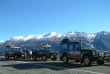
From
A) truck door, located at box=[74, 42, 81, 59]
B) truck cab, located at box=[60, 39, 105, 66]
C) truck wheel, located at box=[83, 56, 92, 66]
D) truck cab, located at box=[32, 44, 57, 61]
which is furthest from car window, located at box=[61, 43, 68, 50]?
truck cab, located at box=[32, 44, 57, 61]

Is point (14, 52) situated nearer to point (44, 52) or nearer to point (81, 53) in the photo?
point (44, 52)

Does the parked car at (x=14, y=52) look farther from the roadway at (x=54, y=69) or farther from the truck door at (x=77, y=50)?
the truck door at (x=77, y=50)

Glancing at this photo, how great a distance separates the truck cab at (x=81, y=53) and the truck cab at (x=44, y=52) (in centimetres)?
497

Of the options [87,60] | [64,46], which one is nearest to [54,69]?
[87,60]

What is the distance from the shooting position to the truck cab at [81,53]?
14508 mm

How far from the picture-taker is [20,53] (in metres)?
28.1

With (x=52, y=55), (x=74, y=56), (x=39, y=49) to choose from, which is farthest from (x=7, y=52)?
(x=74, y=56)

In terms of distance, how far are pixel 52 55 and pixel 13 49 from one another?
972 centimetres

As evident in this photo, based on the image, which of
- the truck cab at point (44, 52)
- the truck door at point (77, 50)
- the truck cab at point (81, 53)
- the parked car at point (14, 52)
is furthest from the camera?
the parked car at point (14, 52)

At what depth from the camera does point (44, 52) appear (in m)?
24.0

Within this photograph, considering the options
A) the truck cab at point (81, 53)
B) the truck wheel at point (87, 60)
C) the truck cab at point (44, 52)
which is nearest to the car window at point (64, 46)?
the truck cab at point (81, 53)

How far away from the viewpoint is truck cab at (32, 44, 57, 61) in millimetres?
23266

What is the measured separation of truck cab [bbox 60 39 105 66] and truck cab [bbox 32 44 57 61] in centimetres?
497

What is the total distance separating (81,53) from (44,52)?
369 inches
